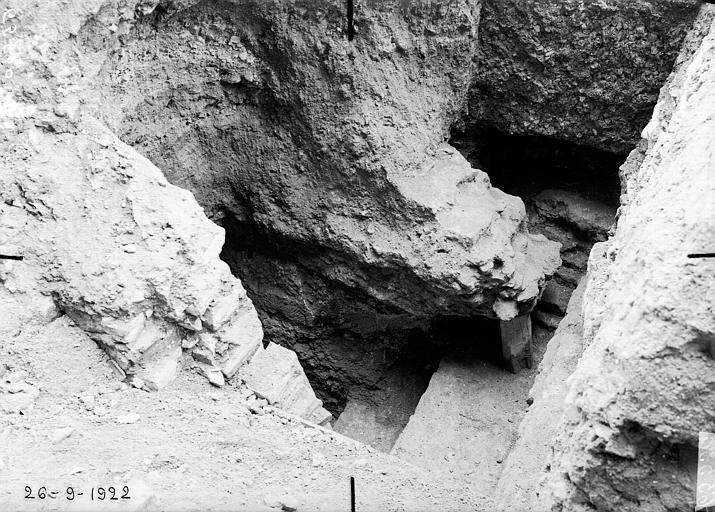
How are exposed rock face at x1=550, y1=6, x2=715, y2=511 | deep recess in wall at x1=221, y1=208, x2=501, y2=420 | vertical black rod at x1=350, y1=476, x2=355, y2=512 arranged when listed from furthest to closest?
deep recess in wall at x1=221, y1=208, x2=501, y2=420 < vertical black rod at x1=350, y1=476, x2=355, y2=512 < exposed rock face at x1=550, y1=6, x2=715, y2=511

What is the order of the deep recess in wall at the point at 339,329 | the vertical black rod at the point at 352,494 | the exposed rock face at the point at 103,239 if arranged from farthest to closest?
the deep recess in wall at the point at 339,329 → the exposed rock face at the point at 103,239 → the vertical black rod at the point at 352,494

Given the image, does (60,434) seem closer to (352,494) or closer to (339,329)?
(352,494)

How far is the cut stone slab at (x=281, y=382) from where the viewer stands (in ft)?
11.5

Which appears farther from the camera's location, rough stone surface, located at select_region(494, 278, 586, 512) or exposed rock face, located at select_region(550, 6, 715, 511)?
rough stone surface, located at select_region(494, 278, 586, 512)

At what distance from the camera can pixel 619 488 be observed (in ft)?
7.76

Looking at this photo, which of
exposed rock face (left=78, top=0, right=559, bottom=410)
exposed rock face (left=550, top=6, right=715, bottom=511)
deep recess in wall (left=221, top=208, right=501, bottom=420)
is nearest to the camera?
exposed rock face (left=550, top=6, right=715, bottom=511)

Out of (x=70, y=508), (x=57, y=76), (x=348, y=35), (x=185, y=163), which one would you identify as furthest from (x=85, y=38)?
(x=70, y=508)

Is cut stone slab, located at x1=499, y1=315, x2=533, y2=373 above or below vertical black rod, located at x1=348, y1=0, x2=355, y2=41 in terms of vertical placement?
below

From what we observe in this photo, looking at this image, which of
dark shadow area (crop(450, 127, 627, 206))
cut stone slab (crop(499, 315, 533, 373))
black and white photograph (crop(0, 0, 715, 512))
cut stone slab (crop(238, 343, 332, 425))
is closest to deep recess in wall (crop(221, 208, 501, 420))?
black and white photograph (crop(0, 0, 715, 512))

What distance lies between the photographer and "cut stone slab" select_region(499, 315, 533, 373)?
5.04 metres

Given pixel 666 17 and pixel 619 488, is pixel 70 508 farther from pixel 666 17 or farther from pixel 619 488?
pixel 666 17

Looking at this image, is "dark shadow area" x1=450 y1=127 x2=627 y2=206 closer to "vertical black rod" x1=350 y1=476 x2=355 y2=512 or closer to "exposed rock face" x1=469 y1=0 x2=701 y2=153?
"exposed rock face" x1=469 y1=0 x2=701 y2=153

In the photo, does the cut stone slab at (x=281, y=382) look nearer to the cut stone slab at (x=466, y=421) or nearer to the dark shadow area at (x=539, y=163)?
the cut stone slab at (x=466, y=421)

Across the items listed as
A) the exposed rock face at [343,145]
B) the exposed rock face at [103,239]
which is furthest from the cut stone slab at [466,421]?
the exposed rock face at [103,239]
